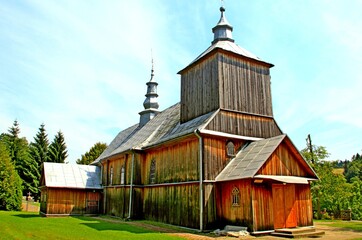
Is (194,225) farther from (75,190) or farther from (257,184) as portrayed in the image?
(75,190)

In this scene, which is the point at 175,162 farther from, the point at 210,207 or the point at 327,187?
the point at 327,187

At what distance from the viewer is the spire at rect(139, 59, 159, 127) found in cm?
3434

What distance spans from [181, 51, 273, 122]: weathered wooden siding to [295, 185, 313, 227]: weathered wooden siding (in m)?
5.70

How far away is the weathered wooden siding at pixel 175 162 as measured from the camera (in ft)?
61.3

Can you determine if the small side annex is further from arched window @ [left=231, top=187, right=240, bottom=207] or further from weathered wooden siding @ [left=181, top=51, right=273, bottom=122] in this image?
arched window @ [left=231, top=187, right=240, bottom=207]

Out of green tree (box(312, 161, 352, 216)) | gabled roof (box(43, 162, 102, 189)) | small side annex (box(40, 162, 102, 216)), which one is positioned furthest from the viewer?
green tree (box(312, 161, 352, 216))

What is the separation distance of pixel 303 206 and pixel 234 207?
4.21m

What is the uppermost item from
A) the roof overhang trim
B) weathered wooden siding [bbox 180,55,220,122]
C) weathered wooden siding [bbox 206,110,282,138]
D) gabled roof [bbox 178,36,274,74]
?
gabled roof [bbox 178,36,274,74]

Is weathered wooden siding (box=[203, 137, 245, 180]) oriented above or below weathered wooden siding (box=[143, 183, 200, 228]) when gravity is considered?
above

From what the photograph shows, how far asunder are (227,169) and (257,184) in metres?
2.43

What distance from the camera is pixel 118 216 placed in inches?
1035

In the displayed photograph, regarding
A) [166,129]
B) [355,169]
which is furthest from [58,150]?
[355,169]

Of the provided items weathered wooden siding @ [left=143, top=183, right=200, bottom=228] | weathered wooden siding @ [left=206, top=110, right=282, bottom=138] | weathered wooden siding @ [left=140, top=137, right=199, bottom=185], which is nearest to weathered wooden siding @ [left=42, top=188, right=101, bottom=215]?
weathered wooden siding @ [left=140, top=137, right=199, bottom=185]

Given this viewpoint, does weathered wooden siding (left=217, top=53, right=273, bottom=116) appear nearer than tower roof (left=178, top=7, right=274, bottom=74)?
Yes
